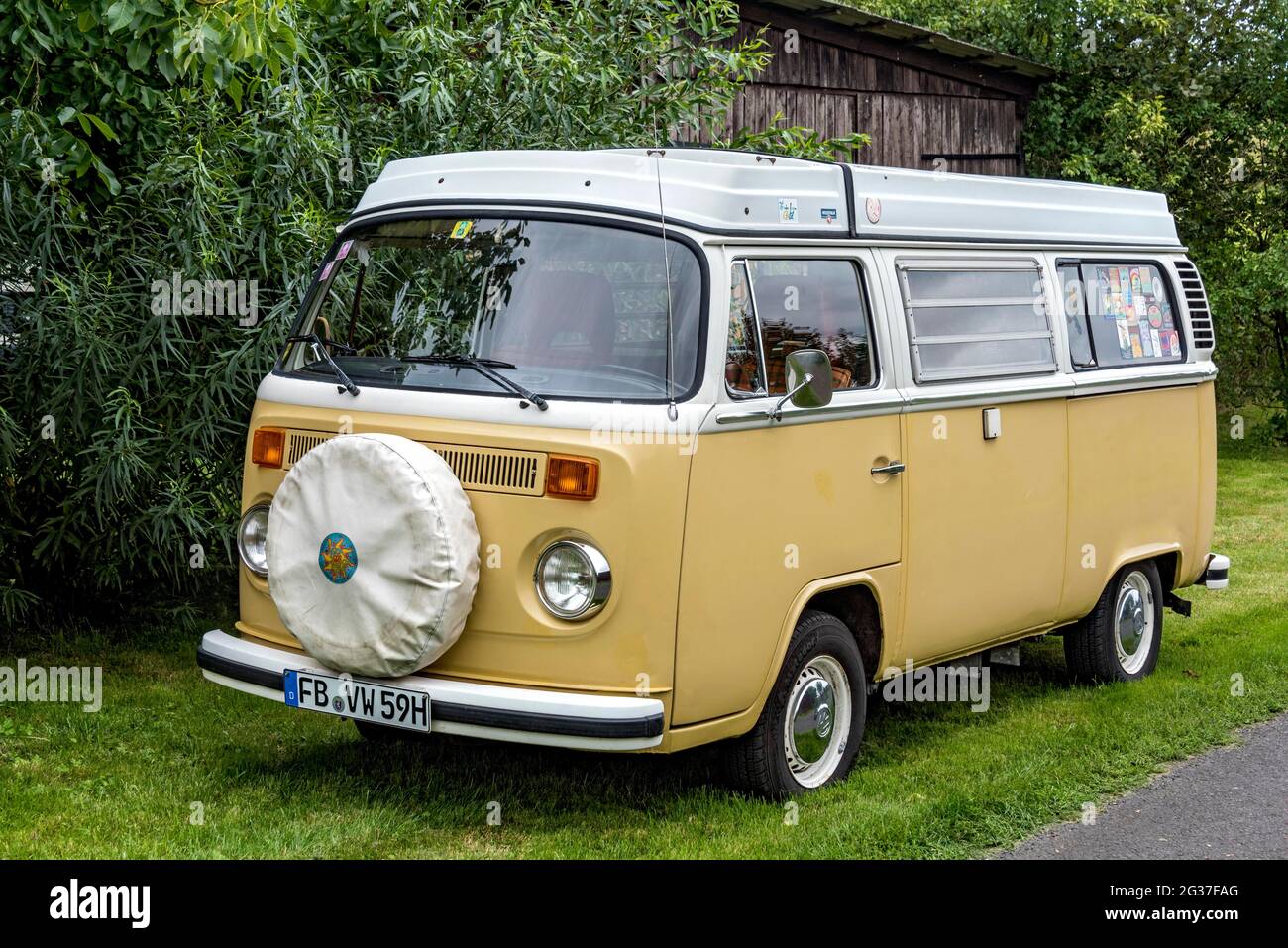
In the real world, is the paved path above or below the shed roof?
below

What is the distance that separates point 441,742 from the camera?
262 inches

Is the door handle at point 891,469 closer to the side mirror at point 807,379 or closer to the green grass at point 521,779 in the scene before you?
the side mirror at point 807,379

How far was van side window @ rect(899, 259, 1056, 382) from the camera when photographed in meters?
6.66

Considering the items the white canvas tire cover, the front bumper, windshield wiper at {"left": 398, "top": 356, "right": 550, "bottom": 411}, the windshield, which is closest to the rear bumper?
the windshield

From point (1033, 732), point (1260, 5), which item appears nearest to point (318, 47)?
point (1033, 732)

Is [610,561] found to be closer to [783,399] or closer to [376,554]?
[376,554]

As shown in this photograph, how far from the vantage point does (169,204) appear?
25.8ft

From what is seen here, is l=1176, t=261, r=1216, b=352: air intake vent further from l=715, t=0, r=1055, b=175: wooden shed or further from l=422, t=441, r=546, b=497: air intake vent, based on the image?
l=715, t=0, r=1055, b=175: wooden shed

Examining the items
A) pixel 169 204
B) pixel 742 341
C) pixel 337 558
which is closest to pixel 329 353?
pixel 337 558

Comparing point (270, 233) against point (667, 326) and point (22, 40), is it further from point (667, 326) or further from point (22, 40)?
point (667, 326)

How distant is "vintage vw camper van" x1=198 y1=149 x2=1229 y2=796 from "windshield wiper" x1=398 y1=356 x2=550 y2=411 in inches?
0.8

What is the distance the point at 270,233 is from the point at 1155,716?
5.14 metres

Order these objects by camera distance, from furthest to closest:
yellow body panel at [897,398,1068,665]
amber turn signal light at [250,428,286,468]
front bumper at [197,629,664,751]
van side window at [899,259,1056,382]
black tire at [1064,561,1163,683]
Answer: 1. black tire at [1064,561,1163,683]
2. van side window at [899,259,1056,382]
3. yellow body panel at [897,398,1068,665]
4. amber turn signal light at [250,428,286,468]
5. front bumper at [197,629,664,751]

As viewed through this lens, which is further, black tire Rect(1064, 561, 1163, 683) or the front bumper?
black tire Rect(1064, 561, 1163, 683)
